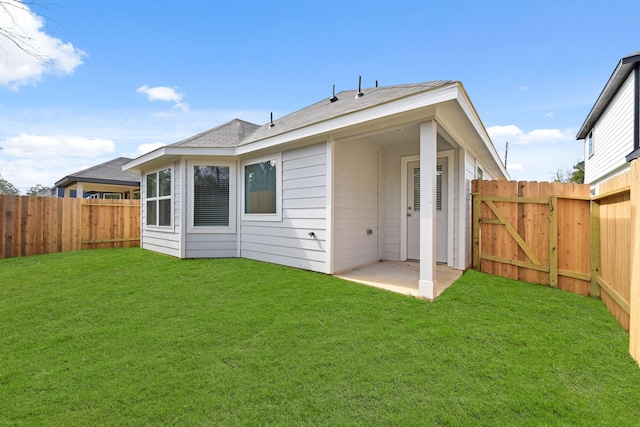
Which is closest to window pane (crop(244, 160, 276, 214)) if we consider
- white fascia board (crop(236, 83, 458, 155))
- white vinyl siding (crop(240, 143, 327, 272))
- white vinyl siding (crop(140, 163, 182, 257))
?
white vinyl siding (crop(240, 143, 327, 272))

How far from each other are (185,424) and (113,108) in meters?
10.6

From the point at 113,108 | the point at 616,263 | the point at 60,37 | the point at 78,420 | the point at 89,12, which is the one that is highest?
the point at 113,108

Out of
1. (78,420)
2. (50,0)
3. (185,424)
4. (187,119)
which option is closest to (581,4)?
(50,0)

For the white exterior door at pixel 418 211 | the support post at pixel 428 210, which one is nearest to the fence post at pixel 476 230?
the white exterior door at pixel 418 211

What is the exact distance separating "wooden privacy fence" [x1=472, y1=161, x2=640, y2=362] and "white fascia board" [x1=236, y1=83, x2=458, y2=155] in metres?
1.87

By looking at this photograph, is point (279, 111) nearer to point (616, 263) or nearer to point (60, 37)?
point (60, 37)

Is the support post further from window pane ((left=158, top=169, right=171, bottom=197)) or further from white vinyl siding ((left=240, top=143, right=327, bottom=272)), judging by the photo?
window pane ((left=158, top=169, right=171, bottom=197))

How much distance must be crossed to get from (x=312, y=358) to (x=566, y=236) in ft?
14.4

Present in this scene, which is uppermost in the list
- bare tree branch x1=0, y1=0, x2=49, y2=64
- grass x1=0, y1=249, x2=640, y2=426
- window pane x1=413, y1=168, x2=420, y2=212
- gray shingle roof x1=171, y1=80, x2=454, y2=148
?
gray shingle roof x1=171, y1=80, x2=454, y2=148

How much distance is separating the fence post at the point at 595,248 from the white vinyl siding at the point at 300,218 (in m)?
3.84

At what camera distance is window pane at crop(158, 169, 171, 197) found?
6.71 m

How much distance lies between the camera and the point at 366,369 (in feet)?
6.97

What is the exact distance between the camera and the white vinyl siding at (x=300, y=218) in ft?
15.5

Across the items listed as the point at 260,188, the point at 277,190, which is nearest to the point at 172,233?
the point at 260,188
